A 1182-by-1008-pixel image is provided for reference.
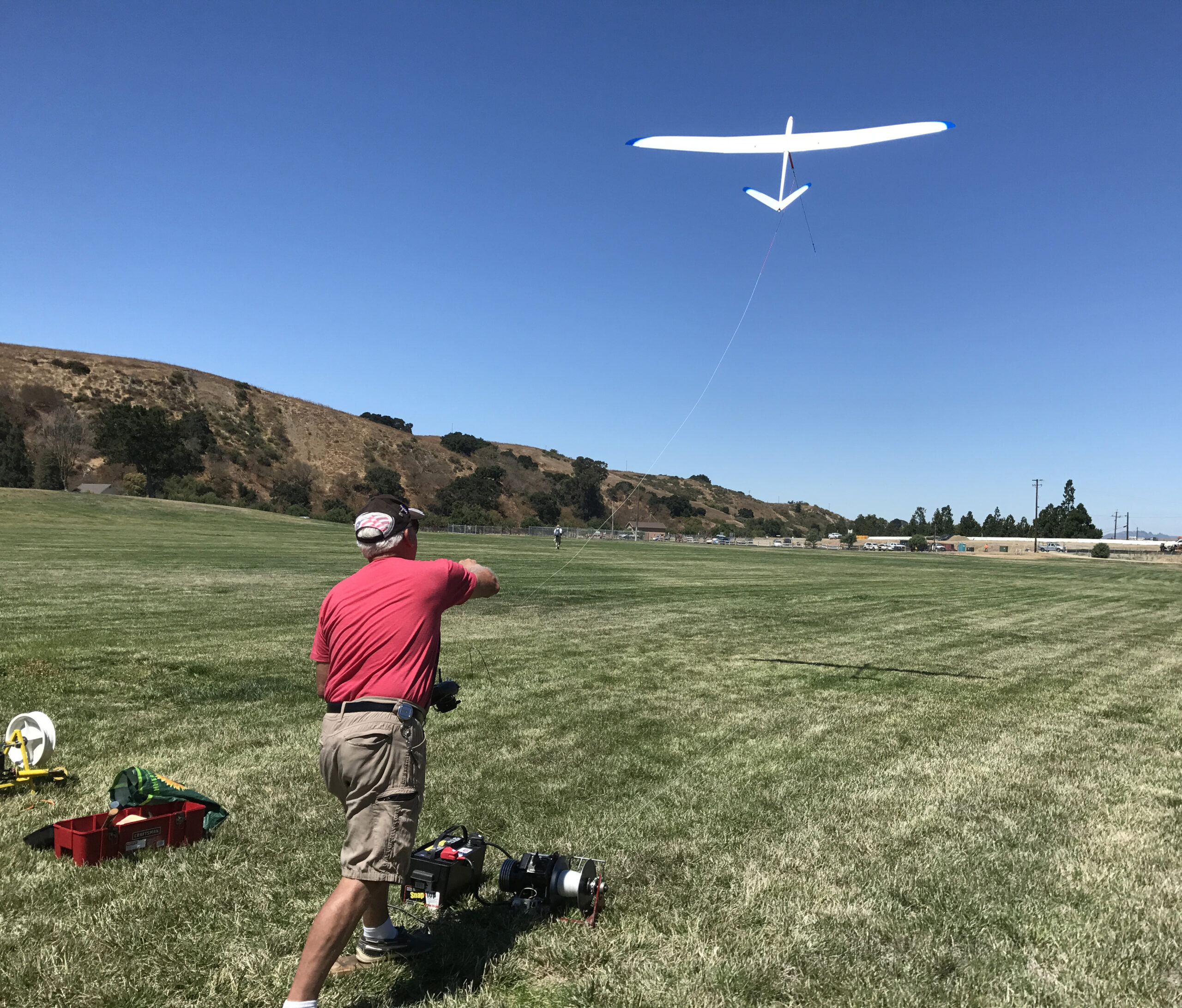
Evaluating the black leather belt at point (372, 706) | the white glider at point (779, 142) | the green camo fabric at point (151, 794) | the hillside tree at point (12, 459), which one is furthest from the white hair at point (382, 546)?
the hillside tree at point (12, 459)

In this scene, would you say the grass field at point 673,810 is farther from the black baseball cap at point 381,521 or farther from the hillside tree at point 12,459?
the hillside tree at point 12,459

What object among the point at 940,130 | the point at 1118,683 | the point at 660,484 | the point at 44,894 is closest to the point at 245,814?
the point at 44,894

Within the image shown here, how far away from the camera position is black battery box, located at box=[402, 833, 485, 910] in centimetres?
476

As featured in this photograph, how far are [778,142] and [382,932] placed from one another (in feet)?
38.7

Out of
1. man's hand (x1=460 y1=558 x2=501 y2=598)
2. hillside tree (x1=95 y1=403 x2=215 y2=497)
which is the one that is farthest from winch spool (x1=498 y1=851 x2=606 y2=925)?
hillside tree (x1=95 y1=403 x2=215 y2=497)

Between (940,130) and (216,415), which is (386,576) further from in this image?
(216,415)

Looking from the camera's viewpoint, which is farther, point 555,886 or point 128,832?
point 128,832

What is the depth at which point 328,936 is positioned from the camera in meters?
3.43

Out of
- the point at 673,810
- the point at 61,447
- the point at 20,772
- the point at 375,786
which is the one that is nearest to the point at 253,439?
the point at 61,447

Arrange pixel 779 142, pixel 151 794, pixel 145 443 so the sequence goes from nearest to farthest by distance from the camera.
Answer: pixel 151 794 → pixel 779 142 → pixel 145 443

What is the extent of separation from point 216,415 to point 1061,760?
435 feet

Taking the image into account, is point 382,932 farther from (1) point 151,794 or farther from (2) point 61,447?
(2) point 61,447

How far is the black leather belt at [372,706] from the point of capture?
3736mm

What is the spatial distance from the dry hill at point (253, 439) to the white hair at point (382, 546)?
315 feet
